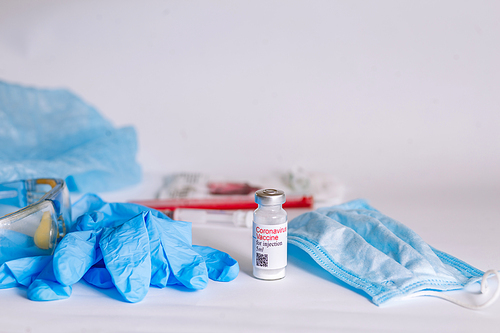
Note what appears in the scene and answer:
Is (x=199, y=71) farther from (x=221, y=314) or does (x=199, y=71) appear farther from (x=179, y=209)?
(x=221, y=314)

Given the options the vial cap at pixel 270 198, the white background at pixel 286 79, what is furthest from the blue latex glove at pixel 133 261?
the white background at pixel 286 79

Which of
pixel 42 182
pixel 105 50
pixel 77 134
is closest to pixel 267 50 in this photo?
pixel 105 50

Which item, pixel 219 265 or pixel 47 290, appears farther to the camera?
pixel 219 265

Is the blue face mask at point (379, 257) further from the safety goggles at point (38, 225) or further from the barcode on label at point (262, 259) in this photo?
the safety goggles at point (38, 225)

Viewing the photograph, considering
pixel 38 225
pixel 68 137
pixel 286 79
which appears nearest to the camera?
pixel 38 225

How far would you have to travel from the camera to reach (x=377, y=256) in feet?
3.25

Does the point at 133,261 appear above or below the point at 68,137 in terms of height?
below

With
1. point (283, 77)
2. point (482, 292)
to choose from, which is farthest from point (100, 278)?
point (283, 77)

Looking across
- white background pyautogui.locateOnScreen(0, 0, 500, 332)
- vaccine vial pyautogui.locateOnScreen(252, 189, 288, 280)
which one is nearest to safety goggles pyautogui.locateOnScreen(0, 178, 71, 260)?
vaccine vial pyautogui.locateOnScreen(252, 189, 288, 280)

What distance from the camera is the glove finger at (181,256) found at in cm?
96

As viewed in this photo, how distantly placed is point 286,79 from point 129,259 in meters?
1.41

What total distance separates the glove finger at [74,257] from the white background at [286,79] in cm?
115

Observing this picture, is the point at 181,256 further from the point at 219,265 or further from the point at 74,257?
the point at 74,257

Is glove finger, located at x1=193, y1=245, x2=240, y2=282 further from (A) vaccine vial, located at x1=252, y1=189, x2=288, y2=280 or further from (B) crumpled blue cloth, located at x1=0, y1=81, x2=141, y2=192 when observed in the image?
(B) crumpled blue cloth, located at x1=0, y1=81, x2=141, y2=192
